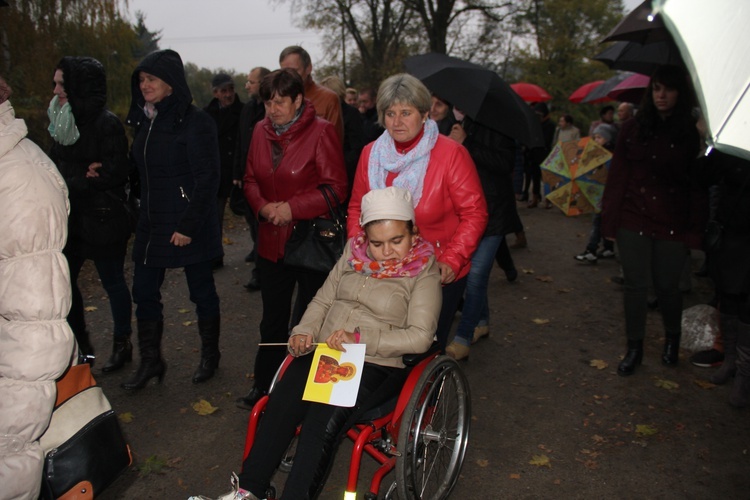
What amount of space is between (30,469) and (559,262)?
23.3 ft

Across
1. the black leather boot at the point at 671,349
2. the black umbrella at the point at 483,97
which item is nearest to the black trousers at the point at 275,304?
the black umbrella at the point at 483,97

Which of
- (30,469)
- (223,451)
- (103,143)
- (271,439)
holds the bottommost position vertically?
(223,451)

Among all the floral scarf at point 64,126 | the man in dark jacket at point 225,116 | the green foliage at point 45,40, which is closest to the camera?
the floral scarf at point 64,126

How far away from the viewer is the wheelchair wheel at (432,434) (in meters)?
2.67

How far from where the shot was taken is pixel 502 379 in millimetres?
4645

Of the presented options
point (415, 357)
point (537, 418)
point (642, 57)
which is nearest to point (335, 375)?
point (415, 357)

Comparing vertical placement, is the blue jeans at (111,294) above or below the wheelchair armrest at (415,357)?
below

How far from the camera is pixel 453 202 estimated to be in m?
3.43

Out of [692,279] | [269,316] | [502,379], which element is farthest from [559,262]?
[269,316]

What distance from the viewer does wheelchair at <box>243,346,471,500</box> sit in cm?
264

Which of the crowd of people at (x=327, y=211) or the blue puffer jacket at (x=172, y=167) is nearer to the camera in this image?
the crowd of people at (x=327, y=211)

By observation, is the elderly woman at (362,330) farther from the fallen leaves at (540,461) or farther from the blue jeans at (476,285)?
the blue jeans at (476,285)

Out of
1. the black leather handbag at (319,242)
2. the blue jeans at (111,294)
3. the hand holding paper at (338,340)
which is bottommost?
the blue jeans at (111,294)

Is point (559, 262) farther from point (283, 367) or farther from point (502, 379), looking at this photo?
point (283, 367)
